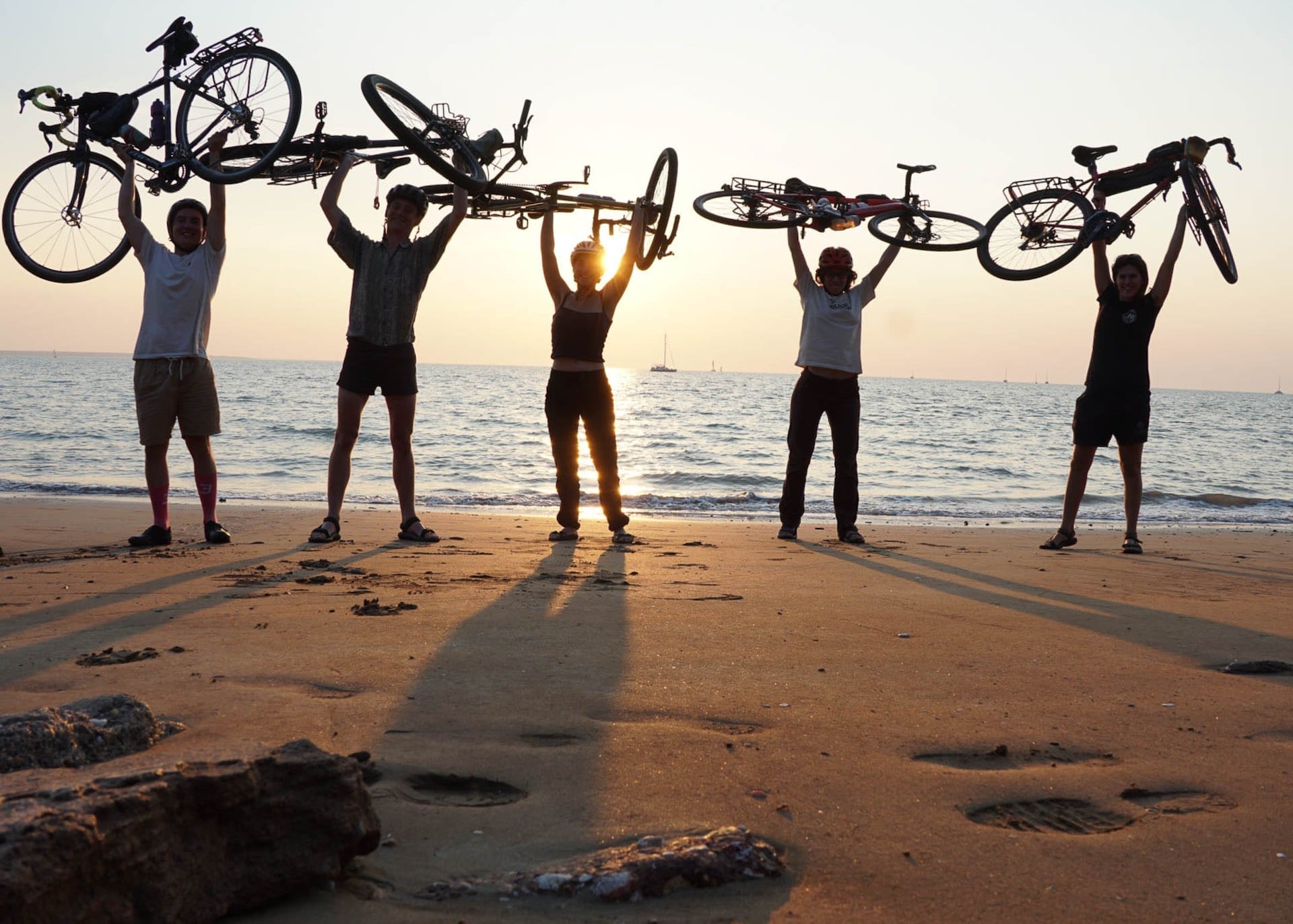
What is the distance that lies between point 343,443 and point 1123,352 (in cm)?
461

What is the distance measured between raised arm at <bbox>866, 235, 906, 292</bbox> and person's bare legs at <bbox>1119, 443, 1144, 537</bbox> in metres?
1.79

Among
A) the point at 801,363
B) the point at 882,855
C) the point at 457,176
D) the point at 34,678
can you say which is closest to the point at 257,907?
the point at 882,855

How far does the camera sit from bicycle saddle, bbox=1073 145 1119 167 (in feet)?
23.5

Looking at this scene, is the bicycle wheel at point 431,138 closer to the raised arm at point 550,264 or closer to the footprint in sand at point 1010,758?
the raised arm at point 550,264

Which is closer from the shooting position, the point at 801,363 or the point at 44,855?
the point at 44,855

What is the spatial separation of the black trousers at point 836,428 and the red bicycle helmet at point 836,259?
26.5 inches

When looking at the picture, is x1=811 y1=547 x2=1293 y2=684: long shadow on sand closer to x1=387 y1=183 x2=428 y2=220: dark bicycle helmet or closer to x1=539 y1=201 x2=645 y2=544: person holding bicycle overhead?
x1=539 y1=201 x2=645 y2=544: person holding bicycle overhead

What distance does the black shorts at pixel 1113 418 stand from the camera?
634cm

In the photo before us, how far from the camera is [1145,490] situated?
1483 cm

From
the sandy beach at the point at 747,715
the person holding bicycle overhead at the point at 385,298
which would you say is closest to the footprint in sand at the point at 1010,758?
the sandy beach at the point at 747,715

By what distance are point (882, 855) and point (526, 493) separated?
11160 mm

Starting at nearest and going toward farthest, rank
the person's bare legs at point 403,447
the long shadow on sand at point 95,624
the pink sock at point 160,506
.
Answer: the long shadow on sand at point 95,624 → the pink sock at point 160,506 → the person's bare legs at point 403,447

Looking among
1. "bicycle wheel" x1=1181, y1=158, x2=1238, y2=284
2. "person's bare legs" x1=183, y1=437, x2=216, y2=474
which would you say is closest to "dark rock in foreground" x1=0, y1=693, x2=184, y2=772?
"person's bare legs" x1=183, y1=437, x2=216, y2=474

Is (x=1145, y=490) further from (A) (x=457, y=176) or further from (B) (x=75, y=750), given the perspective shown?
(B) (x=75, y=750)
